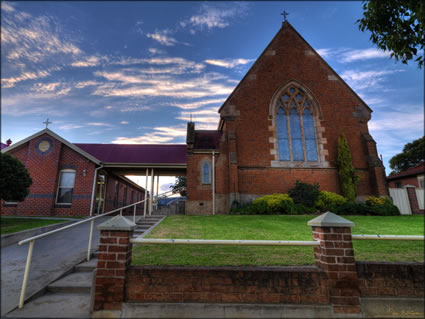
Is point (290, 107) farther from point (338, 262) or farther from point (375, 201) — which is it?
point (338, 262)

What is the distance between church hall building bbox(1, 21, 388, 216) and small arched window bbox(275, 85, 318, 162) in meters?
0.07

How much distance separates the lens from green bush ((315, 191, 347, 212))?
1341 centimetres

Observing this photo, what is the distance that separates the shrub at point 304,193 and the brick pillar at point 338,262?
1067cm

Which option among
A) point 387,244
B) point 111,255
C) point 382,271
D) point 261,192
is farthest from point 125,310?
point 261,192

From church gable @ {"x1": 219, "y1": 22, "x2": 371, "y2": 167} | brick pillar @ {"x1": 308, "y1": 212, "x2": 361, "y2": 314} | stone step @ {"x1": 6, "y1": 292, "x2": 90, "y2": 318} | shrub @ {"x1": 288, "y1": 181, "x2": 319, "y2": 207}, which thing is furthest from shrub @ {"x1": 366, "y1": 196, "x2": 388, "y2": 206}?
stone step @ {"x1": 6, "y1": 292, "x2": 90, "y2": 318}

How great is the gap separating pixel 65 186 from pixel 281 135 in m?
15.2

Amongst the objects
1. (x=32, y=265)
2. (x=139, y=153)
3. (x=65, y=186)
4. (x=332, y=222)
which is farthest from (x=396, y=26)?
(x=65, y=186)

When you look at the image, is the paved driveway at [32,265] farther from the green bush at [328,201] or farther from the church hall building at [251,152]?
the green bush at [328,201]

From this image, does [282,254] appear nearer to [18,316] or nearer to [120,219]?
[120,219]

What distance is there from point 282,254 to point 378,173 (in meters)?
13.8

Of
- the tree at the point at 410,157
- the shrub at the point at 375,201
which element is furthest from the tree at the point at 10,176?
the tree at the point at 410,157

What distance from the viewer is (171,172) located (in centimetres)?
1720

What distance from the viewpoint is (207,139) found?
16828 mm

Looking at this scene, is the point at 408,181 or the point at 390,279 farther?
the point at 408,181
